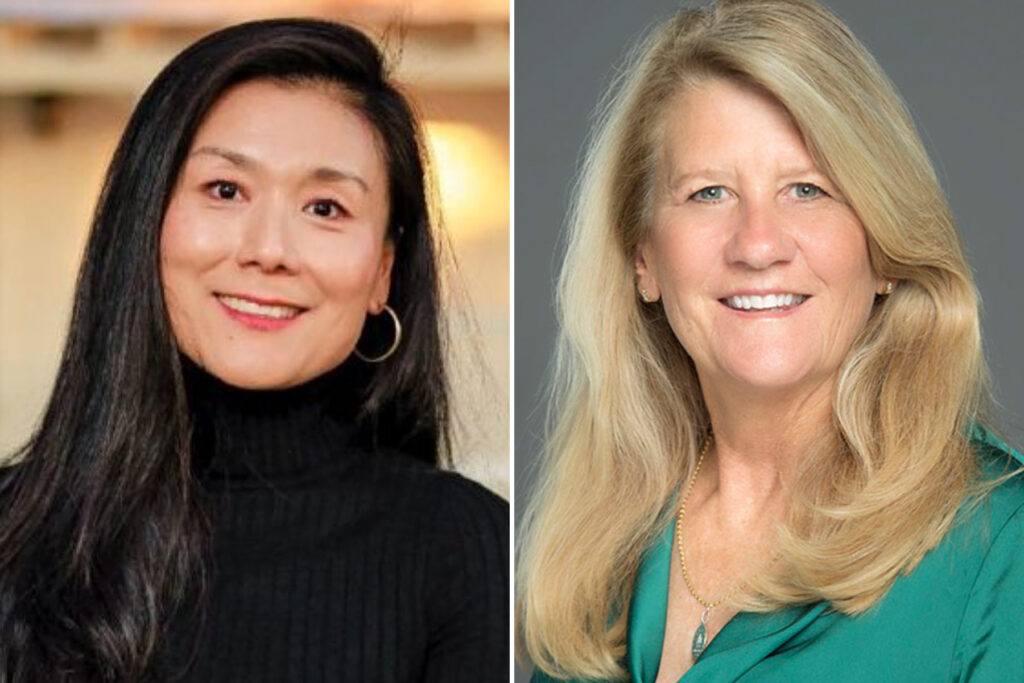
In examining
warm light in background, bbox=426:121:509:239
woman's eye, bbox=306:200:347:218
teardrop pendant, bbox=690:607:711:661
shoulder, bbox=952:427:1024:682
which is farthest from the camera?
warm light in background, bbox=426:121:509:239

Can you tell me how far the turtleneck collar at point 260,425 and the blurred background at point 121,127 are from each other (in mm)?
207

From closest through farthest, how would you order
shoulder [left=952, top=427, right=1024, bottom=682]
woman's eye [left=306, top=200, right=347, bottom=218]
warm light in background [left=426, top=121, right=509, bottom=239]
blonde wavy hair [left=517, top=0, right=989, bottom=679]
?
shoulder [left=952, top=427, right=1024, bottom=682], blonde wavy hair [left=517, top=0, right=989, bottom=679], woman's eye [left=306, top=200, right=347, bottom=218], warm light in background [left=426, top=121, right=509, bottom=239]

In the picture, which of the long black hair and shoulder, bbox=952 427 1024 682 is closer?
shoulder, bbox=952 427 1024 682

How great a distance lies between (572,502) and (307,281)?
500 millimetres

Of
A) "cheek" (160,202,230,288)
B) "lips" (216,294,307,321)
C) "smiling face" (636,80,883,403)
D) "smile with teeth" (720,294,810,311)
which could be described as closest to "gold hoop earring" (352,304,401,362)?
"lips" (216,294,307,321)

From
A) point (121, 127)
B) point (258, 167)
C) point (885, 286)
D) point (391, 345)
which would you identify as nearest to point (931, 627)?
point (885, 286)

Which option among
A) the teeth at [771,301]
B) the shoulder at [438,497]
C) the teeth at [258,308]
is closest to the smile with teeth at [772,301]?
the teeth at [771,301]

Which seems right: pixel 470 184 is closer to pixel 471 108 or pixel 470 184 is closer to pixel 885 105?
pixel 471 108

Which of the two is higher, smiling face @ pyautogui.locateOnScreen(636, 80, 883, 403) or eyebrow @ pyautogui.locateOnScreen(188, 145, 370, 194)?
eyebrow @ pyautogui.locateOnScreen(188, 145, 370, 194)

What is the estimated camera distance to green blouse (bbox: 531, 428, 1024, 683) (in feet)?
6.49

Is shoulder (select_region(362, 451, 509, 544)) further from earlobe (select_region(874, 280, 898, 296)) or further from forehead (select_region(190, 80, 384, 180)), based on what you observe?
earlobe (select_region(874, 280, 898, 296))

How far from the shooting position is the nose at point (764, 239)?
2098 millimetres

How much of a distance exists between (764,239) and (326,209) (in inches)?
23.9

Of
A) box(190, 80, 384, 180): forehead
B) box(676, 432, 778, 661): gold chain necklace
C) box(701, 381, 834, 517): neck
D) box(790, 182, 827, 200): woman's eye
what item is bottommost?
box(676, 432, 778, 661): gold chain necklace
